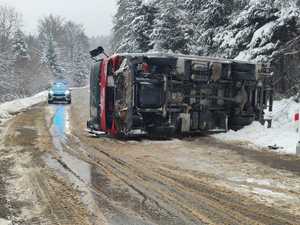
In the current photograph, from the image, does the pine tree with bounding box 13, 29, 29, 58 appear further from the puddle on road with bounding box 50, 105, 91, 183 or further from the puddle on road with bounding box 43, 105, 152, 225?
the puddle on road with bounding box 43, 105, 152, 225

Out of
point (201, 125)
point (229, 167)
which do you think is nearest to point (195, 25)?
point (201, 125)

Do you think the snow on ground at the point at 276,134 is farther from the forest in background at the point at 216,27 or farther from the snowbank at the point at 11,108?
the snowbank at the point at 11,108

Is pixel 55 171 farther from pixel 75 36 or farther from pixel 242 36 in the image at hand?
pixel 75 36

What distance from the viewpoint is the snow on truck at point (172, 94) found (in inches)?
508

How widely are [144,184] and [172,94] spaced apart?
6.01 metres

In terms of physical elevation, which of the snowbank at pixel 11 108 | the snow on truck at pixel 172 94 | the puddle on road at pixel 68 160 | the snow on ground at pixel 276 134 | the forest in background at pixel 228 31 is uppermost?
the forest in background at pixel 228 31

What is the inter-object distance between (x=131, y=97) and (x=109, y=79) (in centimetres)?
102

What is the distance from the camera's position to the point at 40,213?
19.5 feet

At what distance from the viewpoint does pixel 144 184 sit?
24.9 feet

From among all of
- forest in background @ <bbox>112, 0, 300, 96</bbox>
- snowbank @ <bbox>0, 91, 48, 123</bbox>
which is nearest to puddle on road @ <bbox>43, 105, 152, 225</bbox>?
snowbank @ <bbox>0, 91, 48, 123</bbox>

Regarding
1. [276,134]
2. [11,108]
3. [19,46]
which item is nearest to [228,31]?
[276,134]

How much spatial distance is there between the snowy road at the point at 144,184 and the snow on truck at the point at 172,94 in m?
1.06

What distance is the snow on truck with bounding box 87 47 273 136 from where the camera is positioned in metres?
12.9

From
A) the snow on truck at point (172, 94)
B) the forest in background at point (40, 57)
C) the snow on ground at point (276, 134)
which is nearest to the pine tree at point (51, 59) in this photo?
the forest in background at point (40, 57)
